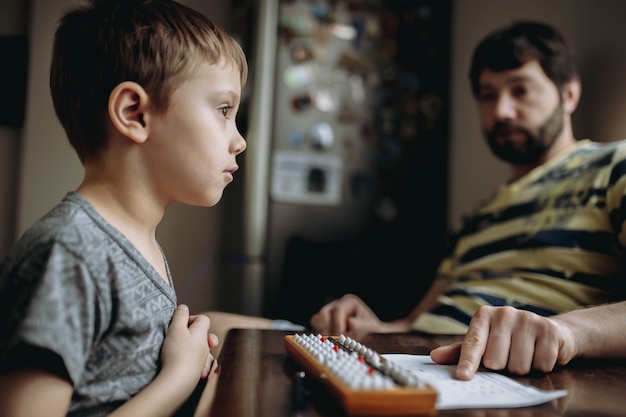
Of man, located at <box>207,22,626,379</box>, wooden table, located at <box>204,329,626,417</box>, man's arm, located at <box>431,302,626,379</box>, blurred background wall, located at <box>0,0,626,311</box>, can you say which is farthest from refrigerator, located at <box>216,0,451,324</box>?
man's arm, located at <box>431,302,626,379</box>

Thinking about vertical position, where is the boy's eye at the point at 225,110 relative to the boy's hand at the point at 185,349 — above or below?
above

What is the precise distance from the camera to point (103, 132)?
72 centimetres

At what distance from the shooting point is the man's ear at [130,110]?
69cm

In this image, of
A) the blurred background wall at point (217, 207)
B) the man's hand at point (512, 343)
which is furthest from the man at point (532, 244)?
the blurred background wall at point (217, 207)

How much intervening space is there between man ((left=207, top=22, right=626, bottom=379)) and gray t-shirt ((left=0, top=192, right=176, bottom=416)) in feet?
1.33

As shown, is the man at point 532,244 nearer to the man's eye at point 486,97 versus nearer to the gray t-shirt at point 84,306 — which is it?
the man's eye at point 486,97

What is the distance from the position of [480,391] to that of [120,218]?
52 cm

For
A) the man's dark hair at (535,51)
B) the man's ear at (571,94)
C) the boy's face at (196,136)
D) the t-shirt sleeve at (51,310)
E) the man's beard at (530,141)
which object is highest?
the man's dark hair at (535,51)

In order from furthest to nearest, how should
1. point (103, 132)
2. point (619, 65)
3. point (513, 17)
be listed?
point (513, 17)
point (619, 65)
point (103, 132)

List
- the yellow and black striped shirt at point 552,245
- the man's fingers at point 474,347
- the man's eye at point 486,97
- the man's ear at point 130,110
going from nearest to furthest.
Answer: the man's fingers at point 474,347
the man's ear at point 130,110
the yellow and black striped shirt at point 552,245
the man's eye at point 486,97

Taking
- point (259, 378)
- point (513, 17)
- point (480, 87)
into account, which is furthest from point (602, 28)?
point (259, 378)

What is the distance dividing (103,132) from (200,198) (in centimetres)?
17

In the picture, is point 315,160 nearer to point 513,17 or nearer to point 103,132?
point 513,17

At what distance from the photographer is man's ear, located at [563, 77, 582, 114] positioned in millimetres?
1517
